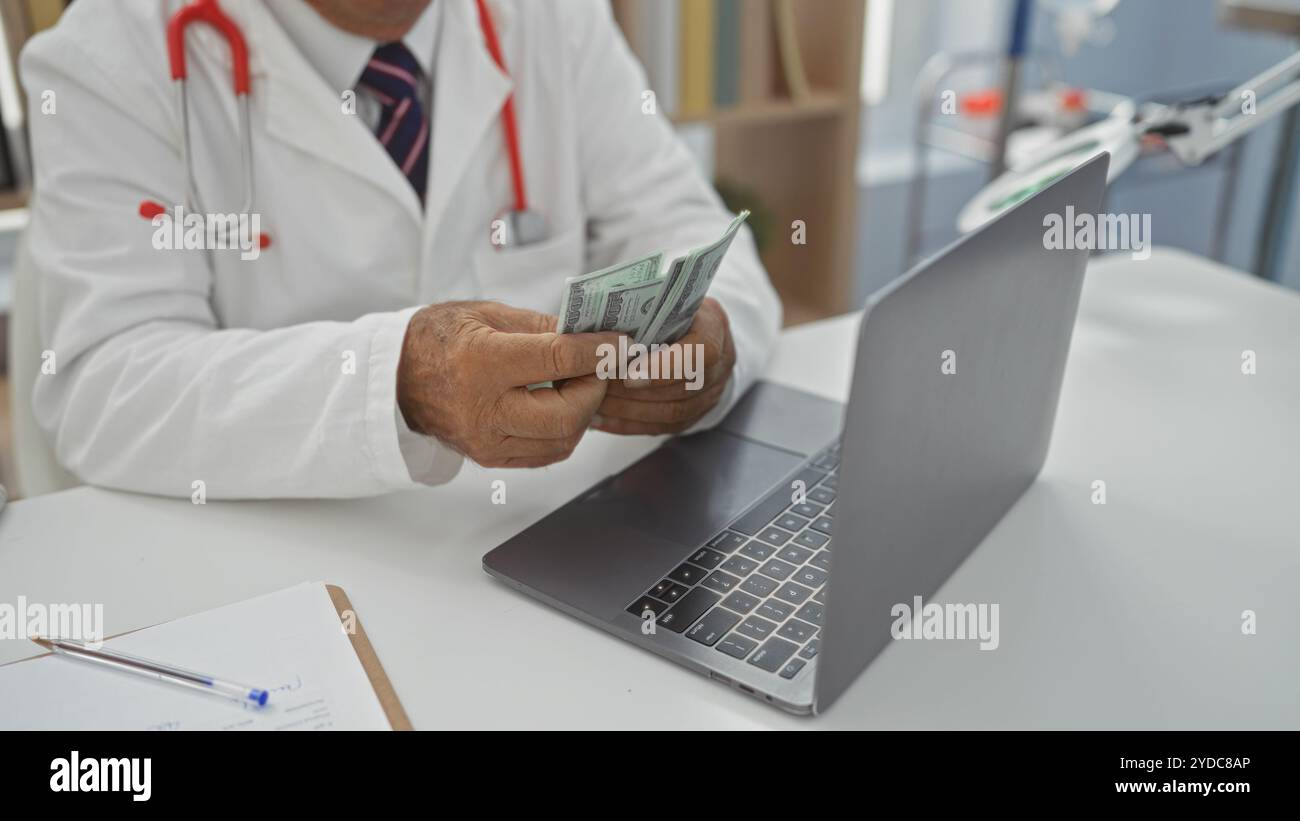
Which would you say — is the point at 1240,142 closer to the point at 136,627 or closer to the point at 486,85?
the point at 486,85

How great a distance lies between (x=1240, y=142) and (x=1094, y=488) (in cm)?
202

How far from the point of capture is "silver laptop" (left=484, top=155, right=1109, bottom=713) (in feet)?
2.00

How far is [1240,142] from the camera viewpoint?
2.55 meters

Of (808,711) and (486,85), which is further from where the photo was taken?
(486,85)

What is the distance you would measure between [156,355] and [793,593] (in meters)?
0.59

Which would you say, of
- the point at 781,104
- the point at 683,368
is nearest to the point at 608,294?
the point at 683,368

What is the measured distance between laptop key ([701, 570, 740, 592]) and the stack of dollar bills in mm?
202

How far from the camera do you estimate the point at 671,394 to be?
93cm

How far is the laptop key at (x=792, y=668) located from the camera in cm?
69

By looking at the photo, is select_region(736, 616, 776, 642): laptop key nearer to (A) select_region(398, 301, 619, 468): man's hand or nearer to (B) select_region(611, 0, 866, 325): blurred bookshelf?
(A) select_region(398, 301, 619, 468): man's hand

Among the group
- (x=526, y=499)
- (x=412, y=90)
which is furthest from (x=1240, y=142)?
(x=526, y=499)

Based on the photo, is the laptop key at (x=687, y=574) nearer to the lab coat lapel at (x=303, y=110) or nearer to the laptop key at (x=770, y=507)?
the laptop key at (x=770, y=507)

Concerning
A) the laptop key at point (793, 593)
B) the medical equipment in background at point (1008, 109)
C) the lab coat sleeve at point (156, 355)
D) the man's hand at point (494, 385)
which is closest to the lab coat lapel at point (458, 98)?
the lab coat sleeve at point (156, 355)
